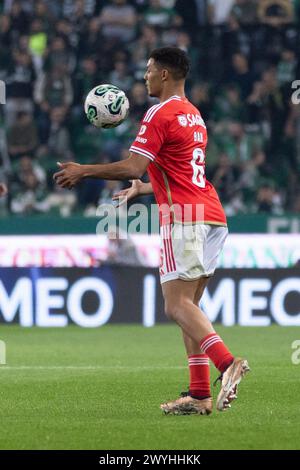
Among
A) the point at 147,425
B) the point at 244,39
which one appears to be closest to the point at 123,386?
the point at 147,425

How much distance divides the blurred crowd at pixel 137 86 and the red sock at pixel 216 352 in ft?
33.2

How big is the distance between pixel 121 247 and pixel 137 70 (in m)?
3.78

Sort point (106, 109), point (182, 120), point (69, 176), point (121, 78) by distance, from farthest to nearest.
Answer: point (121, 78) → point (106, 109) → point (182, 120) → point (69, 176)

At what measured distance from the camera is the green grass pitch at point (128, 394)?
Result: 6327mm

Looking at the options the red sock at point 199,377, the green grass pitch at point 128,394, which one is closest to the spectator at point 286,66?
the green grass pitch at point 128,394

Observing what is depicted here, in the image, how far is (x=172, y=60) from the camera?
748cm

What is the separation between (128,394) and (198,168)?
194 cm

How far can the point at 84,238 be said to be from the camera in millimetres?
17047

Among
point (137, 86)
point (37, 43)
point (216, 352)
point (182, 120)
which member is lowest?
point (216, 352)

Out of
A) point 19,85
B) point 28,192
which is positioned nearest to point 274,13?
point 19,85

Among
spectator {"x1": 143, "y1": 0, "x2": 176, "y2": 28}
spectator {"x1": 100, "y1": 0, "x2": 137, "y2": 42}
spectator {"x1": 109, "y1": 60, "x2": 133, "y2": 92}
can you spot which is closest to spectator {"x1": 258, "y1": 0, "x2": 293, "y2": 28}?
spectator {"x1": 143, "y1": 0, "x2": 176, "y2": 28}

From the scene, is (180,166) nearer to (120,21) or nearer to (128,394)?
(128,394)

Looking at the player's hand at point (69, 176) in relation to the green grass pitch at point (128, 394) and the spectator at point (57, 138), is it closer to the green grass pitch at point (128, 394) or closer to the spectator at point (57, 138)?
the green grass pitch at point (128, 394)
